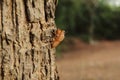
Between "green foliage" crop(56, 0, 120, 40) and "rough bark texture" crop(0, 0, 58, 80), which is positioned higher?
"rough bark texture" crop(0, 0, 58, 80)

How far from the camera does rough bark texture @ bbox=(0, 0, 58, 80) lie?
3.59 m

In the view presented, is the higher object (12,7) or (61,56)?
(12,7)

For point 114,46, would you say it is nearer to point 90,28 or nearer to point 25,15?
point 90,28

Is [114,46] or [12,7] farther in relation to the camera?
[114,46]

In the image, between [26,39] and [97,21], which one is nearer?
[26,39]

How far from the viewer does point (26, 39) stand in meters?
3.71

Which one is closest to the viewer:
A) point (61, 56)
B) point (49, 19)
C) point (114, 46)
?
point (49, 19)

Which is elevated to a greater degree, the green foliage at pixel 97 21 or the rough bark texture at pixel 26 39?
the rough bark texture at pixel 26 39

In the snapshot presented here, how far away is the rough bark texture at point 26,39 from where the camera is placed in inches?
141

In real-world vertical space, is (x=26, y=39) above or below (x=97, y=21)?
above

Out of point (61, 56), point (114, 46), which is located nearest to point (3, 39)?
point (61, 56)

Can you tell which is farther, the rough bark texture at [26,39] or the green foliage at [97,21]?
the green foliage at [97,21]

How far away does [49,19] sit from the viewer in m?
3.90

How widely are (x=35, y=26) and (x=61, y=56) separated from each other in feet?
82.7
